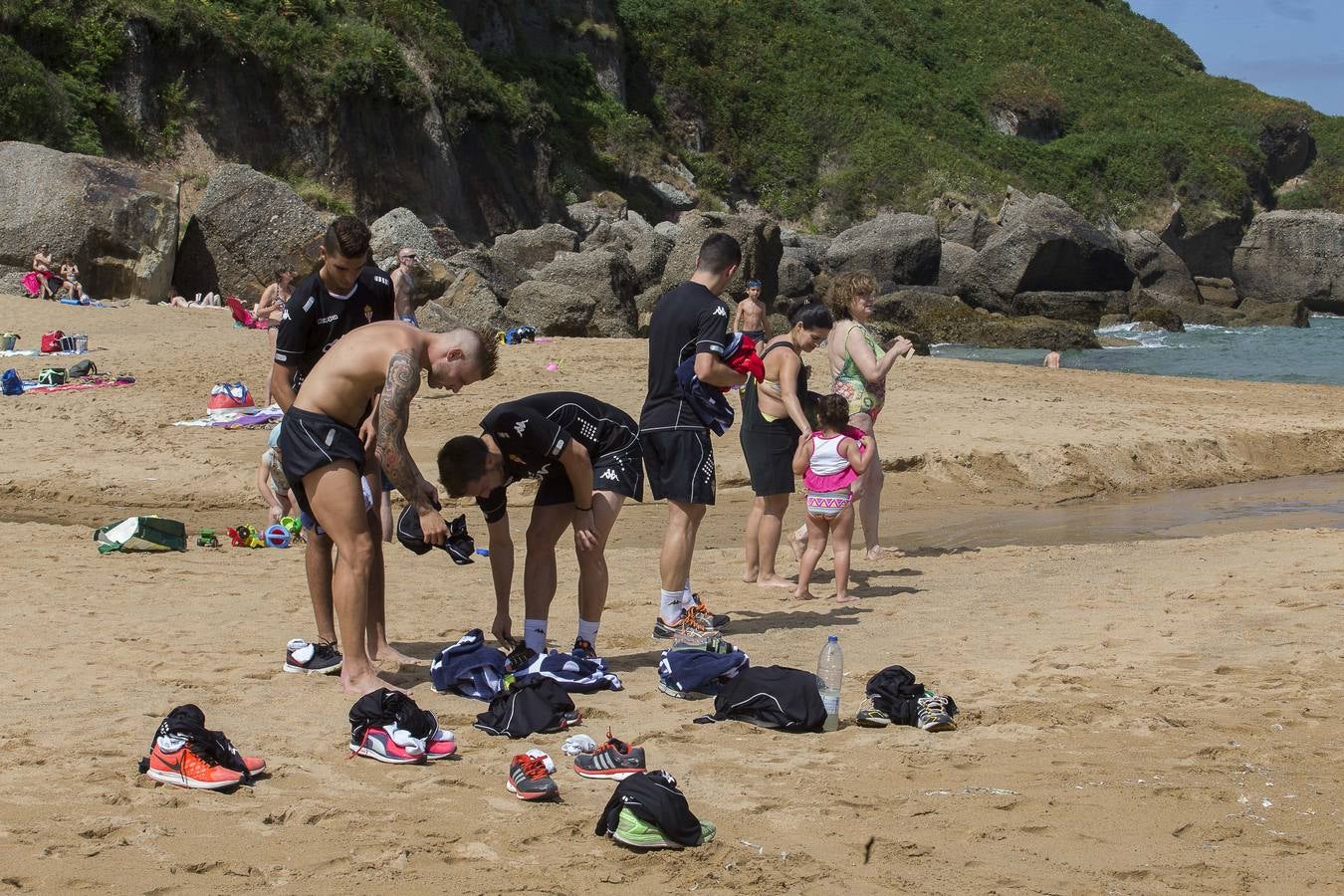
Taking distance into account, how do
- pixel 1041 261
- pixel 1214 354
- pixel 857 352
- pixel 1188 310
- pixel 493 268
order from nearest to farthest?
pixel 857 352, pixel 493 268, pixel 1214 354, pixel 1041 261, pixel 1188 310

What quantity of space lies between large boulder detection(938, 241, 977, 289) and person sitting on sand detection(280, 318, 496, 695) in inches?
1402

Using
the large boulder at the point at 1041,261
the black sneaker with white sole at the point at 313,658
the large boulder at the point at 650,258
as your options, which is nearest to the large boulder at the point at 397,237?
the large boulder at the point at 650,258

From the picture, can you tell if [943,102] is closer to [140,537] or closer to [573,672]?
[140,537]

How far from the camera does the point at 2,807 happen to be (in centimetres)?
381

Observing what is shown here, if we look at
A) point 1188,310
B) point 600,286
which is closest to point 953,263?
point 1188,310

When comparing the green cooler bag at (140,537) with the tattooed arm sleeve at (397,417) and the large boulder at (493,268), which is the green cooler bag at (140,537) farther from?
the large boulder at (493,268)

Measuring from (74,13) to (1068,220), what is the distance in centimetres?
2679

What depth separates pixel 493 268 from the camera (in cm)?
2564

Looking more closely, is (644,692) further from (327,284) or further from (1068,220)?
(1068,220)

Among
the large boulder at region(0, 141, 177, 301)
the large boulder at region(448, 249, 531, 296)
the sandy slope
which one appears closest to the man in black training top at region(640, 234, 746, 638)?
the sandy slope

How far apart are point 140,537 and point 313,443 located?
3.71 m

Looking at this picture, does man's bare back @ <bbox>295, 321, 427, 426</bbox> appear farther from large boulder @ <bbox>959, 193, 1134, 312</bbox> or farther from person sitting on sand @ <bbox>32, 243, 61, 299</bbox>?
large boulder @ <bbox>959, 193, 1134, 312</bbox>

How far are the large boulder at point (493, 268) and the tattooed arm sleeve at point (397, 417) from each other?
18874 mm

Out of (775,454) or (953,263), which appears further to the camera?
(953,263)
